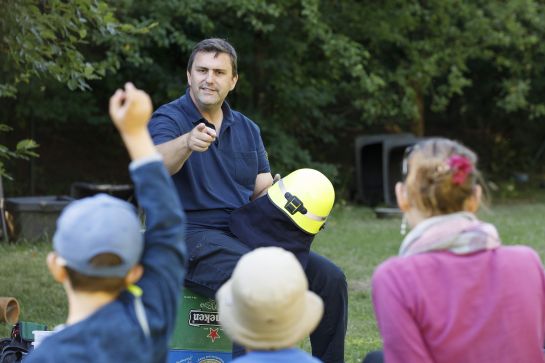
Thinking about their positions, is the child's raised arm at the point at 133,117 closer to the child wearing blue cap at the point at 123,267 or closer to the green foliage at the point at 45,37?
the child wearing blue cap at the point at 123,267

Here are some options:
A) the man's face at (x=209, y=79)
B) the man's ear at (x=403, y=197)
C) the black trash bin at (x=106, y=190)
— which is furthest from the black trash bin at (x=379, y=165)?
the man's ear at (x=403, y=197)

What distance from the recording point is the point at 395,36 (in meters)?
15.0

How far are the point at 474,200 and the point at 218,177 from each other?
6.32 ft

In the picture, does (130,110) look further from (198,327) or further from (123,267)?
(198,327)

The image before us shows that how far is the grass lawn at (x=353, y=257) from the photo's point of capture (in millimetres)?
Answer: 6617

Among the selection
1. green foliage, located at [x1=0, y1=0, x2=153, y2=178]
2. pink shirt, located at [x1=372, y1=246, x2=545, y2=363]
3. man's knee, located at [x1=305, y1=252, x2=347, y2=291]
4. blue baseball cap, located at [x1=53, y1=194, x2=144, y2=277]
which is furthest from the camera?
green foliage, located at [x1=0, y1=0, x2=153, y2=178]

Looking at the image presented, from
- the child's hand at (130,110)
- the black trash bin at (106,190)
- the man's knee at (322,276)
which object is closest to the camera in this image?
the child's hand at (130,110)

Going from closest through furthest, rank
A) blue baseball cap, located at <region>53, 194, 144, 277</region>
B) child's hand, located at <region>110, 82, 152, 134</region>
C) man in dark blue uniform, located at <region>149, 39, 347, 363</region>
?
blue baseball cap, located at <region>53, 194, 144, 277</region> < child's hand, located at <region>110, 82, 152, 134</region> < man in dark blue uniform, located at <region>149, 39, 347, 363</region>

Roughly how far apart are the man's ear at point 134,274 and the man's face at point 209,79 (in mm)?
2190

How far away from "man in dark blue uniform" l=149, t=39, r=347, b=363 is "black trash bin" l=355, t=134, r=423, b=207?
33.3 feet

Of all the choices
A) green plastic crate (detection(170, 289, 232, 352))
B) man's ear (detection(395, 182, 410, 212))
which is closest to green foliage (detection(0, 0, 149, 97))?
green plastic crate (detection(170, 289, 232, 352))

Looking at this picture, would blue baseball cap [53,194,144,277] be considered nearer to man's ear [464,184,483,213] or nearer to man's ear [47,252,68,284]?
man's ear [47,252,68,284]

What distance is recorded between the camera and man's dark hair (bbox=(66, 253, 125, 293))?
2.49m

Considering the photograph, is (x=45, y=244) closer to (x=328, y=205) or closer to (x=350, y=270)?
(x=350, y=270)
